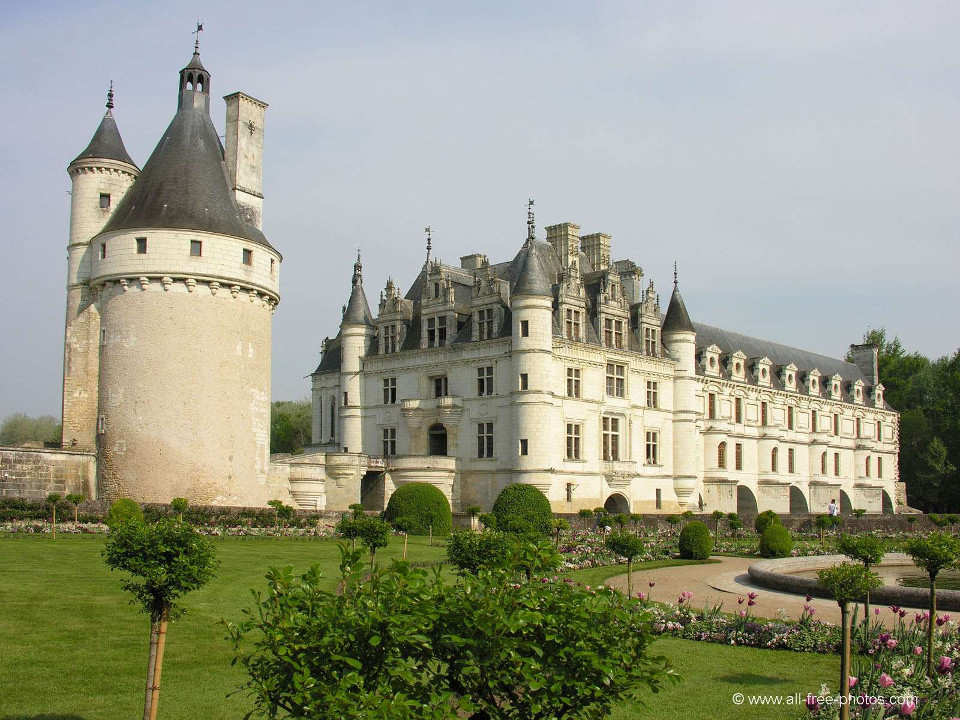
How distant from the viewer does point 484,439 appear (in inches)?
1576

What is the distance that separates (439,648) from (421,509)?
1134 inches

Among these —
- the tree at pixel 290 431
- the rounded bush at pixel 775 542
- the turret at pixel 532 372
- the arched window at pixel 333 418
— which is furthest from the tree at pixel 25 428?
the rounded bush at pixel 775 542

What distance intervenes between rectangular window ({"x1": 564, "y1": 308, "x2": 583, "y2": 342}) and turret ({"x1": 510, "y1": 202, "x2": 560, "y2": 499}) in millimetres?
2183

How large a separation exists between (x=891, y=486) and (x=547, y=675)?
209 feet

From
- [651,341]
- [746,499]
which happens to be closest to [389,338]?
[651,341]

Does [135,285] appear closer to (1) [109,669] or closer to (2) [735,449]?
(1) [109,669]

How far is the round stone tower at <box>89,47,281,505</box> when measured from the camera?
29484mm

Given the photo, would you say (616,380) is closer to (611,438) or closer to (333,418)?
(611,438)

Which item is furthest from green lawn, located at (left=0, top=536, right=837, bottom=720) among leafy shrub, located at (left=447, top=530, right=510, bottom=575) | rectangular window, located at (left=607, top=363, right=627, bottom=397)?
rectangular window, located at (left=607, top=363, right=627, bottom=397)

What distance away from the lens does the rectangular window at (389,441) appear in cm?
4325

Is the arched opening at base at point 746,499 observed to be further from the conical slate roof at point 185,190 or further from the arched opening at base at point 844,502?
the conical slate roof at point 185,190

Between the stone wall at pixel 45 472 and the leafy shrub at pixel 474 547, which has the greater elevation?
the stone wall at pixel 45 472

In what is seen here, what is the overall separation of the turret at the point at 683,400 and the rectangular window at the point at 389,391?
43.1 feet

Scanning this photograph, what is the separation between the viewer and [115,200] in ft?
108
